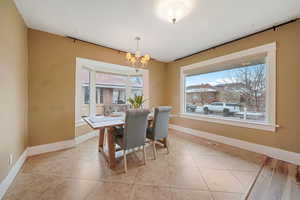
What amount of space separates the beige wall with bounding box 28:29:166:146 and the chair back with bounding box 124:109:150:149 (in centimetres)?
172

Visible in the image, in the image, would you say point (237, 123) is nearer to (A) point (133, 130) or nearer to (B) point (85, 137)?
(A) point (133, 130)

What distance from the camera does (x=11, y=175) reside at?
5.46ft

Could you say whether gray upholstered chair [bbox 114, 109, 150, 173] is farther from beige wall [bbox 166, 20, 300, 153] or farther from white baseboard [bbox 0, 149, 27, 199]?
beige wall [bbox 166, 20, 300, 153]

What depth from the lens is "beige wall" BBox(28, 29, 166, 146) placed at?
2.44 m

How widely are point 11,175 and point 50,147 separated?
0.95m

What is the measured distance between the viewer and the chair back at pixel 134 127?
1904mm

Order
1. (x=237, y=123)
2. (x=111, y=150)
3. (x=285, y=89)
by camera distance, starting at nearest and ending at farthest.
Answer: (x=111, y=150) → (x=285, y=89) → (x=237, y=123)

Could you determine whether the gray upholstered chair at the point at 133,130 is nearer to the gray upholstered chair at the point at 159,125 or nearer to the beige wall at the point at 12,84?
the gray upholstered chair at the point at 159,125

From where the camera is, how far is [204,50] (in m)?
3.47

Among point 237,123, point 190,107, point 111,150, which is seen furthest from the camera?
point 190,107

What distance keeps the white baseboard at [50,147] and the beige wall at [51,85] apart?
0.08m

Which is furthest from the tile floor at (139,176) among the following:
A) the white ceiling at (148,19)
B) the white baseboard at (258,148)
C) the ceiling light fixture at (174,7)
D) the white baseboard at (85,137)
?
the white ceiling at (148,19)

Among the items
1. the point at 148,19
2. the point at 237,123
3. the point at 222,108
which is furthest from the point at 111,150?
the point at 222,108

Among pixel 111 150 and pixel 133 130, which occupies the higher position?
pixel 133 130
